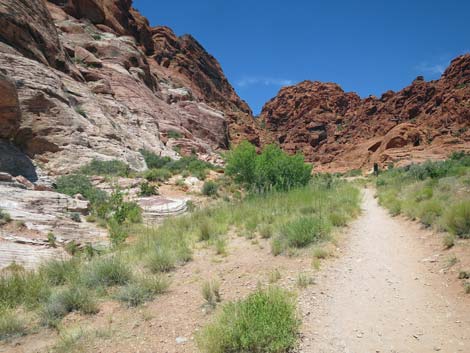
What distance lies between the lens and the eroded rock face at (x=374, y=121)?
165 ft

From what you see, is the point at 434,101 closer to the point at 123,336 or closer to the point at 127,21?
the point at 127,21

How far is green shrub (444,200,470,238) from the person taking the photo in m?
5.67

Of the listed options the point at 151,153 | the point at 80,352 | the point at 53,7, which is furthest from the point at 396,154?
the point at 80,352

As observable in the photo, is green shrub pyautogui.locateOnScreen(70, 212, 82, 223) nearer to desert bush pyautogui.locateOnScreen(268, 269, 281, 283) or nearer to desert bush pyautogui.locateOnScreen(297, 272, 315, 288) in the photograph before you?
→ desert bush pyautogui.locateOnScreen(268, 269, 281, 283)

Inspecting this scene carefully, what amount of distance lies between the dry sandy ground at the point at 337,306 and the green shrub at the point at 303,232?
51cm

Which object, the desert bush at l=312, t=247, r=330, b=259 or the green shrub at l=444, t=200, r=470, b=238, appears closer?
the desert bush at l=312, t=247, r=330, b=259

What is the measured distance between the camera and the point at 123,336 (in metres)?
3.62

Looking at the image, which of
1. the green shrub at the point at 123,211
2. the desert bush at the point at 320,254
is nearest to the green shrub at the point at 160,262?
the desert bush at the point at 320,254

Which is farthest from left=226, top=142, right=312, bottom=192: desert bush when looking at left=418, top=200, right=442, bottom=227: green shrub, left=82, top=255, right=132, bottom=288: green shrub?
left=82, top=255, right=132, bottom=288: green shrub

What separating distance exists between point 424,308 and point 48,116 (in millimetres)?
18423

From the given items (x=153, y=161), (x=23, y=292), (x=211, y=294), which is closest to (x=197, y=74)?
(x=153, y=161)

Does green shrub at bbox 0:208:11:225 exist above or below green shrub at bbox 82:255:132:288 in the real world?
above

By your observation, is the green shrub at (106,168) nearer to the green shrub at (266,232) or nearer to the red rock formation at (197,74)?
the green shrub at (266,232)

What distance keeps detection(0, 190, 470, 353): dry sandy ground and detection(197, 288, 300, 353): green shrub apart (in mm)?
203
